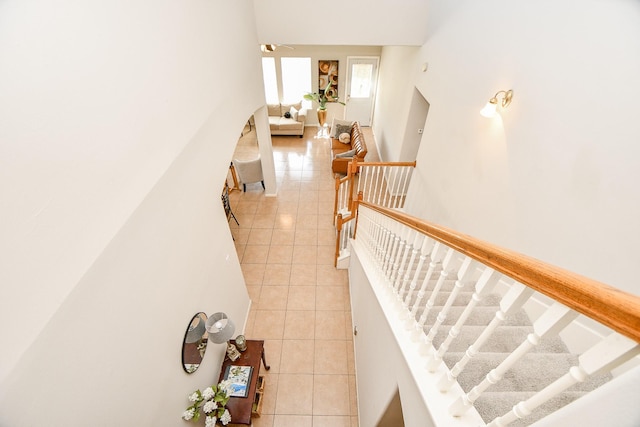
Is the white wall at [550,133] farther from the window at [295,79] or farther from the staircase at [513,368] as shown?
the window at [295,79]

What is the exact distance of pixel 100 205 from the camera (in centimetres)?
137

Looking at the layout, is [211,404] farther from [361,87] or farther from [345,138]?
[361,87]

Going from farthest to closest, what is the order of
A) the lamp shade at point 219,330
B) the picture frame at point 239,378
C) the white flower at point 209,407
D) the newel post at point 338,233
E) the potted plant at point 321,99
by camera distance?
the potted plant at point 321,99 → the newel post at point 338,233 → the picture frame at point 239,378 → the lamp shade at point 219,330 → the white flower at point 209,407

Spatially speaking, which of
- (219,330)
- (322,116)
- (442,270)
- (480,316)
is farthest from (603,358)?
(322,116)

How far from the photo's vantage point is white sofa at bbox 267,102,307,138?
28.3 ft

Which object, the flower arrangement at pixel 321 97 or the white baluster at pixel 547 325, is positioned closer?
the white baluster at pixel 547 325

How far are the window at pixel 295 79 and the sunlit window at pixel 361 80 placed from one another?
1409mm

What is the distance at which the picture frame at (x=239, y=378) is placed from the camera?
2.69 metres

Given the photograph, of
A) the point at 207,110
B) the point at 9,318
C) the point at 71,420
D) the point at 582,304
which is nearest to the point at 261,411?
the point at 71,420

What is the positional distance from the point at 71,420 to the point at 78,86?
4.81 ft

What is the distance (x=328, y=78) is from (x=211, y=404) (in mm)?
8773

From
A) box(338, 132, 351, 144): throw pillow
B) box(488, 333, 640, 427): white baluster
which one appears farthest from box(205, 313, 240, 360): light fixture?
box(338, 132, 351, 144): throw pillow

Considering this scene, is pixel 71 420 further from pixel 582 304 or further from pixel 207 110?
pixel 207 110

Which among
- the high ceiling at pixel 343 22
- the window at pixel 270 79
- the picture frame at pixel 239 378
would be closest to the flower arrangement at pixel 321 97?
the window at pixel 270 79
